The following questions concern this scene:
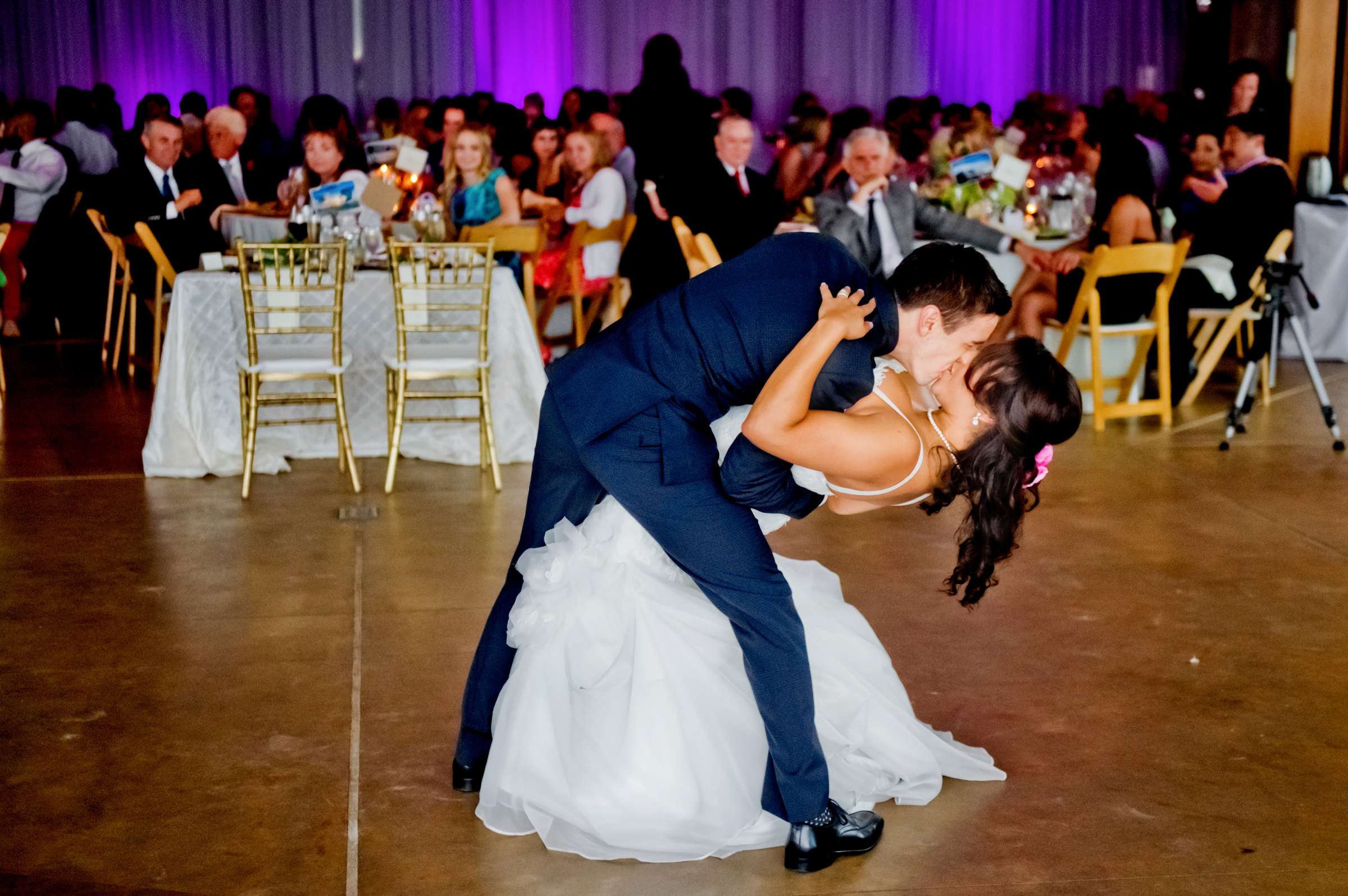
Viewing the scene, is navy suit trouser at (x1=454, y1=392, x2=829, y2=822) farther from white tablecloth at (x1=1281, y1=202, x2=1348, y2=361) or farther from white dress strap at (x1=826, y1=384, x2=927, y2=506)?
white tablecloth at (x1=1281, y1=202, x2=1348, y2=361)

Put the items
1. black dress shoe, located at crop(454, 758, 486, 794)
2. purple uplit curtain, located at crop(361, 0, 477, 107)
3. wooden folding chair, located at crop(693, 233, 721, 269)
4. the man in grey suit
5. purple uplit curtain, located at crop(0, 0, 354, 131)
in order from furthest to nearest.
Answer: purple uplit curtain, located at crop(361, 0, 477, 107), purple uplit curtain, located at crop(0, 0, 354, 131), the man in grey suit, wooden folding chair, located at crop(693, 233, 721, 269), black dress shoe, located at crop(454, 758, 486, 794)

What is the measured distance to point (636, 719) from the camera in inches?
99.0

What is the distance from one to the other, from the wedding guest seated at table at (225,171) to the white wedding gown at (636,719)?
559 centimetres

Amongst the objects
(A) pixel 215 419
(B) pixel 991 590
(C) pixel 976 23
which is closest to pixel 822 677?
(B) pixel 991 590

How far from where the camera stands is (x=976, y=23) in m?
15.3

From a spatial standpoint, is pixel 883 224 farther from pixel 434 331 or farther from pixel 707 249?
pixel 434 331

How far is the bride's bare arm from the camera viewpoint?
7.06 feet

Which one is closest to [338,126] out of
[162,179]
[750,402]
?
[162,179]

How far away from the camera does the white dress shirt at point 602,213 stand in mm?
7688

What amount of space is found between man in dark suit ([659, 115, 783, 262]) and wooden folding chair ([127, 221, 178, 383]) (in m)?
2.24

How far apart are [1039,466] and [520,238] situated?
4.33m

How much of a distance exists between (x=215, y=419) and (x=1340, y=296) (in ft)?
20.5

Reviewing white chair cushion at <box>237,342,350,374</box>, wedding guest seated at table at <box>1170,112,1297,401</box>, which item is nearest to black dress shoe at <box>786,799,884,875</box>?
white chair cushion at <box>237,342,350,374</box>

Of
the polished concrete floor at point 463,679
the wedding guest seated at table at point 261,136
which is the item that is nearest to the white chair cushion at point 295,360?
the polished concrete floor at point 463,679
